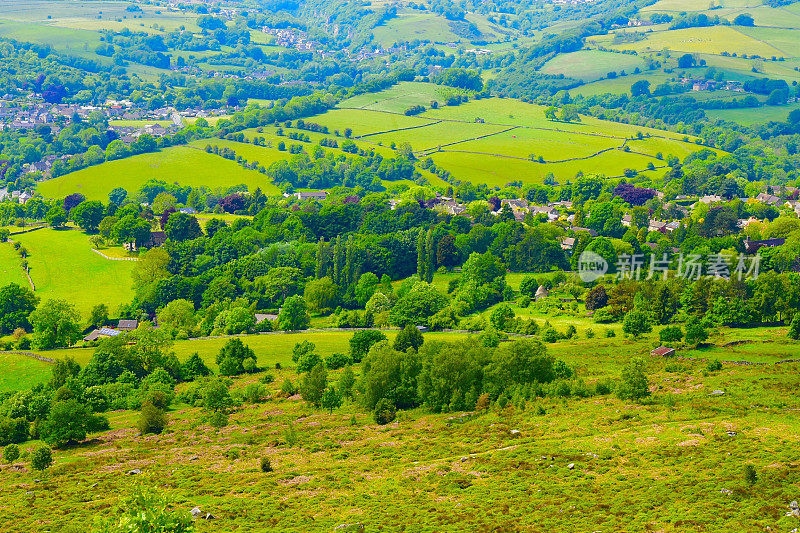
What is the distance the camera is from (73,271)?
119 metres

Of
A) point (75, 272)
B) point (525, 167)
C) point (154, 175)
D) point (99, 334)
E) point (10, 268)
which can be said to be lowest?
point (99, 334)

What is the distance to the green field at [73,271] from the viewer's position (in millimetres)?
110000

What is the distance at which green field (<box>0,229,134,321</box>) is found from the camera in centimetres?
11000

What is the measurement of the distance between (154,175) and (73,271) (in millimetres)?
67582

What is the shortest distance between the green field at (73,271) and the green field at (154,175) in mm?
35822

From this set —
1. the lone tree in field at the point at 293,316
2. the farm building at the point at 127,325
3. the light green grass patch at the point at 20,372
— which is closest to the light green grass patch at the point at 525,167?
the lone tree in field at the point at 293,316

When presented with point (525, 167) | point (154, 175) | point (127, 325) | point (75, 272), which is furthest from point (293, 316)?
point (525, 167)

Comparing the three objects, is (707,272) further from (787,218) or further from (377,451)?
(377,451)

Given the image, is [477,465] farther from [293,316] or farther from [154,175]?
[154,175]

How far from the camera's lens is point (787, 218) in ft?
423

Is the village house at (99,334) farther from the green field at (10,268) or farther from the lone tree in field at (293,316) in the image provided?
the green field at (10,268)

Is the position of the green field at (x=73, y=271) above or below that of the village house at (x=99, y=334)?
above

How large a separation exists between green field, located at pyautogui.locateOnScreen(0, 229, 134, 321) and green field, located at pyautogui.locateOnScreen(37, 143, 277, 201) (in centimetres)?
3582

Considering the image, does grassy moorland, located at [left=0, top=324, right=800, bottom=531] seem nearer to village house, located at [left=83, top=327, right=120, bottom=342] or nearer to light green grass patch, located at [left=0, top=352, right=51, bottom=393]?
light green grass patch, located at [left=0, top=352, right=51, bottom=393]
